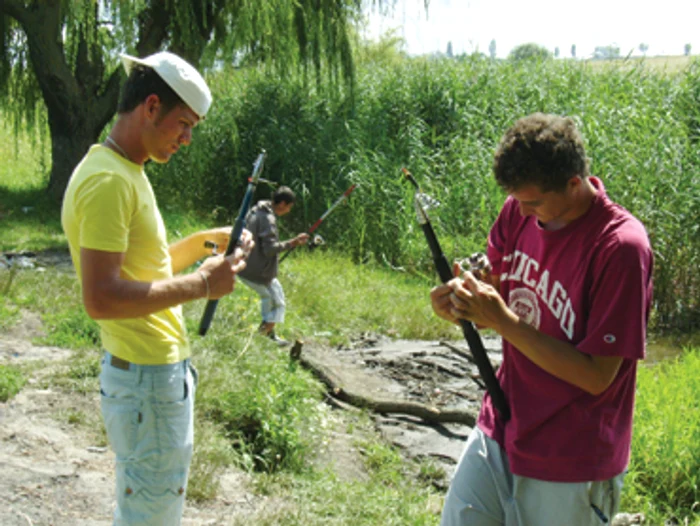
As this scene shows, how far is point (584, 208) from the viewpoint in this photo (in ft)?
7.47

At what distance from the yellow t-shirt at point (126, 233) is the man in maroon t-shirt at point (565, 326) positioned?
2.82ft

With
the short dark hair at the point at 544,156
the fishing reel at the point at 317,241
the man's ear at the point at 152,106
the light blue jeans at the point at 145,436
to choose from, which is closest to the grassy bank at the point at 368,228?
the fishing reel at the point at 317,241

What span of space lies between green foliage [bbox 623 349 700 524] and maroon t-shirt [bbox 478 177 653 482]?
2302mm

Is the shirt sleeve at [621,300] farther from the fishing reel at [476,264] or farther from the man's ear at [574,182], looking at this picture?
the fishing reel at [476,264]

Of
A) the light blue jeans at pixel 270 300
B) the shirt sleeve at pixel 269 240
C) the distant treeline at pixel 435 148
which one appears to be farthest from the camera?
the distant treeline at pixel 435 148

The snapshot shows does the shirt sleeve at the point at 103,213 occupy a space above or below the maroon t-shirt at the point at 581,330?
above

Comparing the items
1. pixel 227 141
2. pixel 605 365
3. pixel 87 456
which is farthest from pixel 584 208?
pixel 227 141

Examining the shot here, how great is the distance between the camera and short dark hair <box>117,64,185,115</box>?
242 centimetres

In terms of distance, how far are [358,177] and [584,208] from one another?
942 cm

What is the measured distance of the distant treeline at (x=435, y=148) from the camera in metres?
9.39

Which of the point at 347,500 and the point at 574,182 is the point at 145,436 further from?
the point at 347,500

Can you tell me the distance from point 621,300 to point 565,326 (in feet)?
0.67

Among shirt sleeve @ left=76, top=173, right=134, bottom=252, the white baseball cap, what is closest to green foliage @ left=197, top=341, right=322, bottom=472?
shirt sleeve @ left=76, top=173, right=134, bottom=252

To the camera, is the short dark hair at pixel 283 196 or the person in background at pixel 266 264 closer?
the person in background at pixel 266 264
